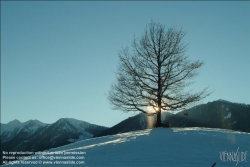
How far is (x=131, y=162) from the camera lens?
11242 mm

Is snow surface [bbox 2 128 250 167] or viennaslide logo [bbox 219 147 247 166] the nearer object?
snow surface [bbox 2 128 250 167]

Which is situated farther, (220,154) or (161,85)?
(161,85)

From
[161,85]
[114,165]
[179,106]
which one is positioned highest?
[161,85]

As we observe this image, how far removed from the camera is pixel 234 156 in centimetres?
1215

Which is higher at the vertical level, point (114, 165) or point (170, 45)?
point (170, 45)

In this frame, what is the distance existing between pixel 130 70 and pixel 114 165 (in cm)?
1368

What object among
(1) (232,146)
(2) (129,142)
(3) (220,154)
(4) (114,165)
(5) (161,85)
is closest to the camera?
(4) (114,165)

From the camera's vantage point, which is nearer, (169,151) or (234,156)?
(234,156)

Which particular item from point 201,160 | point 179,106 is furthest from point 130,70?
point 201,160

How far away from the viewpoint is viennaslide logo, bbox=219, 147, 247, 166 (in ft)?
38.6

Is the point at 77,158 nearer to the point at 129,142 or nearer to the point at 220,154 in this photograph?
the point at 129,142

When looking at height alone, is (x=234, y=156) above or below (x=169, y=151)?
below

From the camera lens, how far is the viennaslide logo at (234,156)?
11.8 meters

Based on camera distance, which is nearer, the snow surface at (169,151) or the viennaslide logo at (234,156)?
the snow surface at (169,151)
